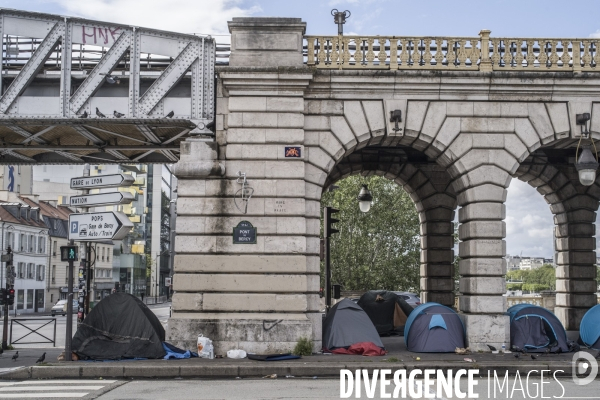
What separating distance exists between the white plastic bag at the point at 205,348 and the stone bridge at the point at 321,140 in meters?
0.38

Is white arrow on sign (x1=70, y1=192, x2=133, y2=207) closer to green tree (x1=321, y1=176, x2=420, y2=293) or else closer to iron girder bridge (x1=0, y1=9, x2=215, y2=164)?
iron girder bridge (x1=0, y1=9, x2=215, y2=164)

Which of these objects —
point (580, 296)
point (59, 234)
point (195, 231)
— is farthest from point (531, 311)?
point (59, 234)

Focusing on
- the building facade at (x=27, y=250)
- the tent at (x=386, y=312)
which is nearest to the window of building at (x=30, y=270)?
the building facade at (x=27, y=250)

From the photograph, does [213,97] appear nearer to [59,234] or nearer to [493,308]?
[493,308]

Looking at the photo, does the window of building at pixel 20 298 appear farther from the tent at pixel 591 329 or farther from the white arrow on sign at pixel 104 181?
the tent at pixel 591 329

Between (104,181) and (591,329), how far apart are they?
12.9m

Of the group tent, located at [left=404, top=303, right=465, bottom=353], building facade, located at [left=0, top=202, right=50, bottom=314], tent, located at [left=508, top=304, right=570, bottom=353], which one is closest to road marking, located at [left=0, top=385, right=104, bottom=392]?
tent, located at [left=404, top=303, right=465, bottom=353]

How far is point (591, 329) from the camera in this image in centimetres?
1888

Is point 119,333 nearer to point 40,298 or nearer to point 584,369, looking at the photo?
point 584,369

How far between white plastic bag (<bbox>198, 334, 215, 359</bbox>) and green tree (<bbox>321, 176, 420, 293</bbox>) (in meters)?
29.1

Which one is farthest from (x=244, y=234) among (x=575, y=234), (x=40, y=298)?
(x=40, y=298)

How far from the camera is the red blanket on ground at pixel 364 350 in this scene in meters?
17.0

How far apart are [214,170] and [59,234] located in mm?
55773

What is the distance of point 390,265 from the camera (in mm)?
46000
